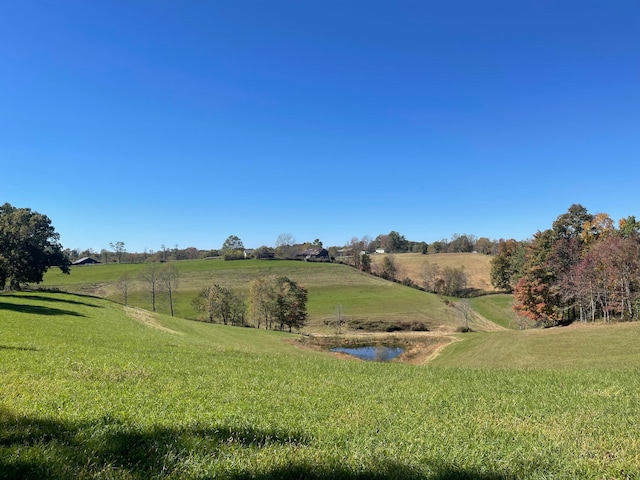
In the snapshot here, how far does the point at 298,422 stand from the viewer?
6.89 metres

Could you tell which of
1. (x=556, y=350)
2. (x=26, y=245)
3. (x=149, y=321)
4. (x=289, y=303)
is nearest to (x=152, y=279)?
(x=26, y=245)

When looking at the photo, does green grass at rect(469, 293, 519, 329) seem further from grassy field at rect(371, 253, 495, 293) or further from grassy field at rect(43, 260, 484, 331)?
grassy field at rect(371, 253, 495, 293)

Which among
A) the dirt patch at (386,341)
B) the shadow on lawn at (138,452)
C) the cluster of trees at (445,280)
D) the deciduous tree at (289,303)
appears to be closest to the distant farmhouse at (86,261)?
the deciduous tree at (289,303)

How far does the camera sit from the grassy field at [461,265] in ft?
352

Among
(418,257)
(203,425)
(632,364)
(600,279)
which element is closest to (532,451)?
(203,425)

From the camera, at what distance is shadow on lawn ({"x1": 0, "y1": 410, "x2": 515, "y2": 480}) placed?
4.37 meters

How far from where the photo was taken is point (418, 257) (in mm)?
141250

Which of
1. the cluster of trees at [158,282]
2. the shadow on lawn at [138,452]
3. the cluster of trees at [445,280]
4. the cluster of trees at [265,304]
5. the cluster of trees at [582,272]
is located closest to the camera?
the shadow on lawn at [138,452]

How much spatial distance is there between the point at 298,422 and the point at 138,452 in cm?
279

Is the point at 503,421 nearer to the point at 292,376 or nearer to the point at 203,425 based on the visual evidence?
the point at 203,425

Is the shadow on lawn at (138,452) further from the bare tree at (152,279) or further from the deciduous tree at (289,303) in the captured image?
the bare tree at (152,279)

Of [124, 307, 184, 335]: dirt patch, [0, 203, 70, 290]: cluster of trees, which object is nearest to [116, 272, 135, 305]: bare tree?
[0, 203, 70, 290]: cluster of trees

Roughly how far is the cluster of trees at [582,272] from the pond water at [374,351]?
850 inches

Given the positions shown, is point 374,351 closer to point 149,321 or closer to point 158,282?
point 149,321
